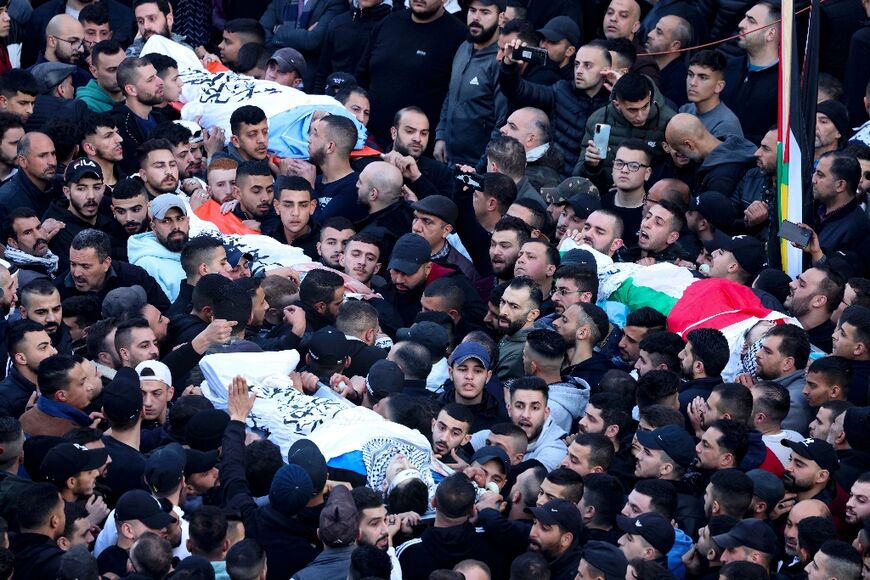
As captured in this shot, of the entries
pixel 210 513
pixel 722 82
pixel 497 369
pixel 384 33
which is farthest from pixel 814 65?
pixel 210 513

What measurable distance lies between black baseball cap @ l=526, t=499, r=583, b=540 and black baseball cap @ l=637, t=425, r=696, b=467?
0.85 m

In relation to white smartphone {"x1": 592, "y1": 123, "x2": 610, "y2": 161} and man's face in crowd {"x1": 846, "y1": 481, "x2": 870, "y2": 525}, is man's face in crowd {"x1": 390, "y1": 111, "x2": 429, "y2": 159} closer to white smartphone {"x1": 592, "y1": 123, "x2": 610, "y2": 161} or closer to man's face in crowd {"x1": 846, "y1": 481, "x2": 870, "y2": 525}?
white smartphone {"x1": 592, "y1": 123, "x2": 610, "y2": 161}

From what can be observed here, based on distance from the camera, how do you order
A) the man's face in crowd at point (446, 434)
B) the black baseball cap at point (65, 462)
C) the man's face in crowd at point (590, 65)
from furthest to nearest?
the man's face in crowd at point (590, 65), the man's face in crowd at point (446, 434), the black baseball cap at point (65, 462)

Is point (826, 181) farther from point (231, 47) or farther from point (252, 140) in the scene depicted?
point (231, 47)

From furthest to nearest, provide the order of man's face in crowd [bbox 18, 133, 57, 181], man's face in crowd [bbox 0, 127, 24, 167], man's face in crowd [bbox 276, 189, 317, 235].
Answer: man's face in crowd [bbox 0, 127, 24, 167]
man's face in crowd [bbox 276, 189, 317, 235]
man's face in crowd [bbox 18, 133, 57, 181]

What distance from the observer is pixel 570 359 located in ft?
35.7

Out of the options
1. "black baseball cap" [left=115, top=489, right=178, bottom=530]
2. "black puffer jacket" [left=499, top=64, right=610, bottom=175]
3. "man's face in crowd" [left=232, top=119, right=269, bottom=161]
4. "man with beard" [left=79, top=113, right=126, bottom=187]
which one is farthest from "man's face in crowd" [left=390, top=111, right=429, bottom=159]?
"black baseball cap" [left=115, top=489, right=178, bottom=530]

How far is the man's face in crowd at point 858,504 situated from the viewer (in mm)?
9016

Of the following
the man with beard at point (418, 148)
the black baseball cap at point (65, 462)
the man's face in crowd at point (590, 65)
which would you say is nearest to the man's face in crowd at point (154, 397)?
the black baseball cap at point (65, 462)

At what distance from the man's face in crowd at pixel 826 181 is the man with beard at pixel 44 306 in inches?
184

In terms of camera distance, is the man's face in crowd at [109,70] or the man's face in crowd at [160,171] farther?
the man's face in crowd at [109,70]

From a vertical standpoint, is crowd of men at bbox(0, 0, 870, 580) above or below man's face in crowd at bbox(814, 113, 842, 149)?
below

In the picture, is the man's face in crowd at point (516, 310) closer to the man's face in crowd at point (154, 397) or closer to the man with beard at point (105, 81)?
the man's face in crowd at point (154, 397)

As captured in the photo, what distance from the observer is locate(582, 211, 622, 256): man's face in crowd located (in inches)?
471
